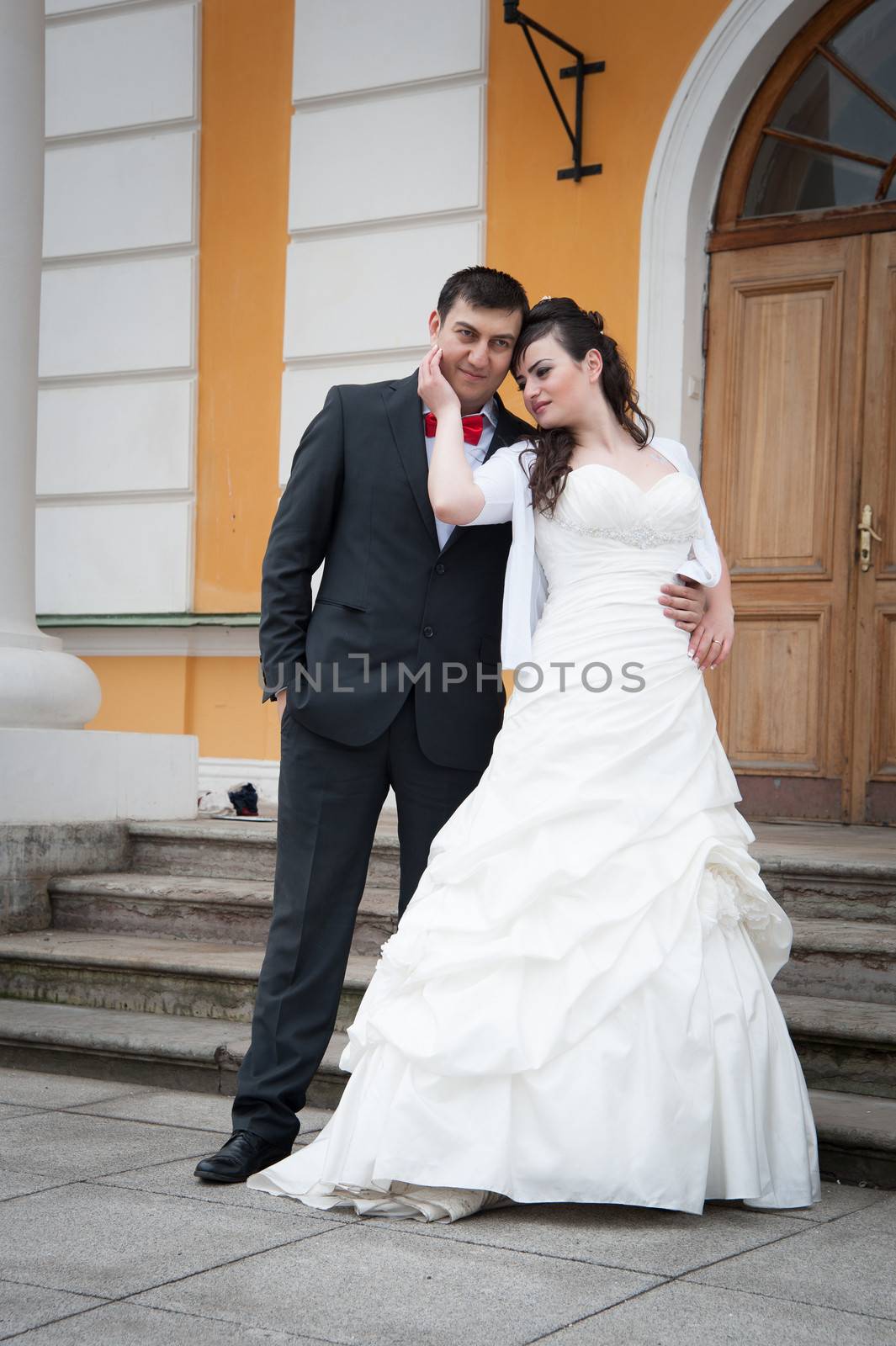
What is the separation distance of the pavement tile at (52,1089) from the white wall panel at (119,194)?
180 inches

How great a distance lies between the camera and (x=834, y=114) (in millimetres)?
6070

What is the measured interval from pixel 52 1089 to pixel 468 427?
7.29ft

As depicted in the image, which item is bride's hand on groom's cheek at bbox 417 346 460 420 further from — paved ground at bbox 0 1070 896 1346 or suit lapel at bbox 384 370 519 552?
paved ground at bbox 0 1070 896 1346

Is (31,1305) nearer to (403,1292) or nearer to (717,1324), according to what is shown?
(403,1292)

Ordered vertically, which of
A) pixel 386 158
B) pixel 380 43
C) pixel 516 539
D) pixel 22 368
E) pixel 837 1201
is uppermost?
pixel 380 43

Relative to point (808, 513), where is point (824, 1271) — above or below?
below

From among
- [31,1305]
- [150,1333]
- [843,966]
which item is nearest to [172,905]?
[843,966]

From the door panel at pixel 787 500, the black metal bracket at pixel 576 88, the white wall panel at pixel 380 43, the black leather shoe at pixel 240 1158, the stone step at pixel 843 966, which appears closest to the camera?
the black leather shoe at pixel 240 1158

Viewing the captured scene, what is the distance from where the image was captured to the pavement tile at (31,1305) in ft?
7.13

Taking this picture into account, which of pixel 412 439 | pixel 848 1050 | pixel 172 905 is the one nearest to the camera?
pixel 412 439

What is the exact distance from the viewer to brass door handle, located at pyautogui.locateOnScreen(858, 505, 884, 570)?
5.96m

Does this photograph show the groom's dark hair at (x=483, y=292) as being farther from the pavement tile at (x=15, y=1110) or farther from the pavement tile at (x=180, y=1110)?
the pavement tile at (x=15, y=1110)

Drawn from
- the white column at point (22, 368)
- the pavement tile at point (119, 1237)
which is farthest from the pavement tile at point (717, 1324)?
the white column at point (22, 368)

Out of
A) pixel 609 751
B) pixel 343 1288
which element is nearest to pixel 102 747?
pixel 609 751
